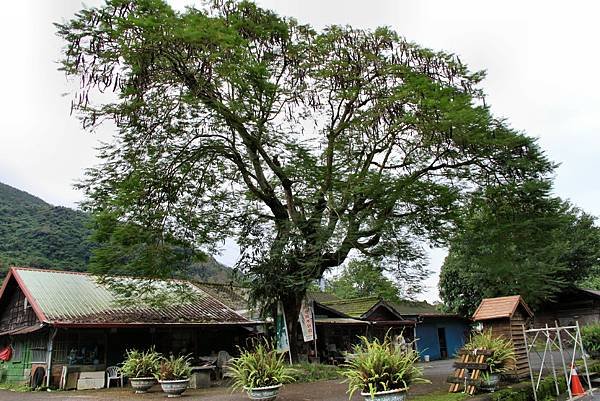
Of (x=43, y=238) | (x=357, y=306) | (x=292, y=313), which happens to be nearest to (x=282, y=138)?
(x=292, y=313)

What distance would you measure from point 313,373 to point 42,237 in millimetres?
32994

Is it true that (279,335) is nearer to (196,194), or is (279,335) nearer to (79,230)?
(196,194)

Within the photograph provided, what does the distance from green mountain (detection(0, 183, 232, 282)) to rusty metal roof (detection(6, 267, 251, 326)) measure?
1047 centimetres

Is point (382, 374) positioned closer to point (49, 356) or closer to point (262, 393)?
point (262, 393)

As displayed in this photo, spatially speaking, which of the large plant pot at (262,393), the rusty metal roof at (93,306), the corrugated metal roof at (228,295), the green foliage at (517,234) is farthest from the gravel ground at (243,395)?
A: the corrugated metal roof at (228,295)

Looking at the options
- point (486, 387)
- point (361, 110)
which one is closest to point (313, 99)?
point (361, 110)

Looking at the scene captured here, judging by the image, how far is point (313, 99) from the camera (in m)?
15.7

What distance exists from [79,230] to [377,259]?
33315 millimetres

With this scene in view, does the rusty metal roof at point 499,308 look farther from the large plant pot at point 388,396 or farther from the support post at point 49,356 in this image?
the support post at point 49,356

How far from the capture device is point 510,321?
12.5 m

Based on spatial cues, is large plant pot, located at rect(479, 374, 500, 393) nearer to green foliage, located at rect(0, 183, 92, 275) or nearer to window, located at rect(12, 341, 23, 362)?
window, located at rect(12, 341, 23, 362)

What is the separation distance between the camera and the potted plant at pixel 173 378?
12297 mm

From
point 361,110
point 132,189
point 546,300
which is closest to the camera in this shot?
point 132,189

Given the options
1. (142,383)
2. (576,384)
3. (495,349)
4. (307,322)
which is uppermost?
(307,322)
